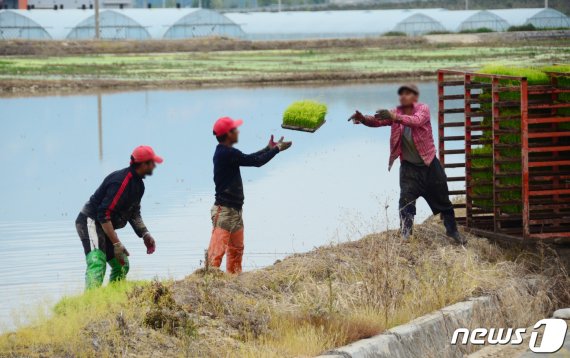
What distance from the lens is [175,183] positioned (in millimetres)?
20141

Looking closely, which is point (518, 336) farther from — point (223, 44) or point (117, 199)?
point (223, 44)

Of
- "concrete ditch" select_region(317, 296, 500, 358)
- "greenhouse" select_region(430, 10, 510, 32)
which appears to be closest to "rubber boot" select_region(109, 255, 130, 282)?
"concrete ditch" select_region(317, 296, 500, 358)

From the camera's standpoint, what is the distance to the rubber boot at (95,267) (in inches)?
384

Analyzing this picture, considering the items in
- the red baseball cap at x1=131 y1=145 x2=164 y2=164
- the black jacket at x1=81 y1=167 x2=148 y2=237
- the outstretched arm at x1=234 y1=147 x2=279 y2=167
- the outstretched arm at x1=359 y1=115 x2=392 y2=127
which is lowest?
the black jacket at x1=81 y1=167 x2=148 y2=237

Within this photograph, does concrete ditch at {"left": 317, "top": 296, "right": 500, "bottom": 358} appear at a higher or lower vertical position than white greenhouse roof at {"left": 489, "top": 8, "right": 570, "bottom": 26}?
lower

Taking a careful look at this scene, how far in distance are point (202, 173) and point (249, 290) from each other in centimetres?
1269

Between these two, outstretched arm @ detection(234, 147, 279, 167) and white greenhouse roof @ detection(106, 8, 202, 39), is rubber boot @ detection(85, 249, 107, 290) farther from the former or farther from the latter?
white greenhouse roof @ detection(106, 8, 202, 39)

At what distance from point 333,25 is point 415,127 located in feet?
311

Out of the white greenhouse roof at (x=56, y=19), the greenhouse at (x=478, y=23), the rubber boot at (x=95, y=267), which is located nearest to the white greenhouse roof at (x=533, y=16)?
the greenhouse at (x=478, y=23)

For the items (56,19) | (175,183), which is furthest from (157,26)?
(175,183)

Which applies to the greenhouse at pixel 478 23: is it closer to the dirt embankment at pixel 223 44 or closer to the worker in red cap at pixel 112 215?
the dirt embankment at pixel 223 44

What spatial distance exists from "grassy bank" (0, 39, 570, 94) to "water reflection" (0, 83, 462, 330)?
30.4 feet

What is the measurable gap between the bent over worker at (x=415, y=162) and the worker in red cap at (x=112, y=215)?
6.96ft

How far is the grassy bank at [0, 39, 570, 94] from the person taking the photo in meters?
47.4
